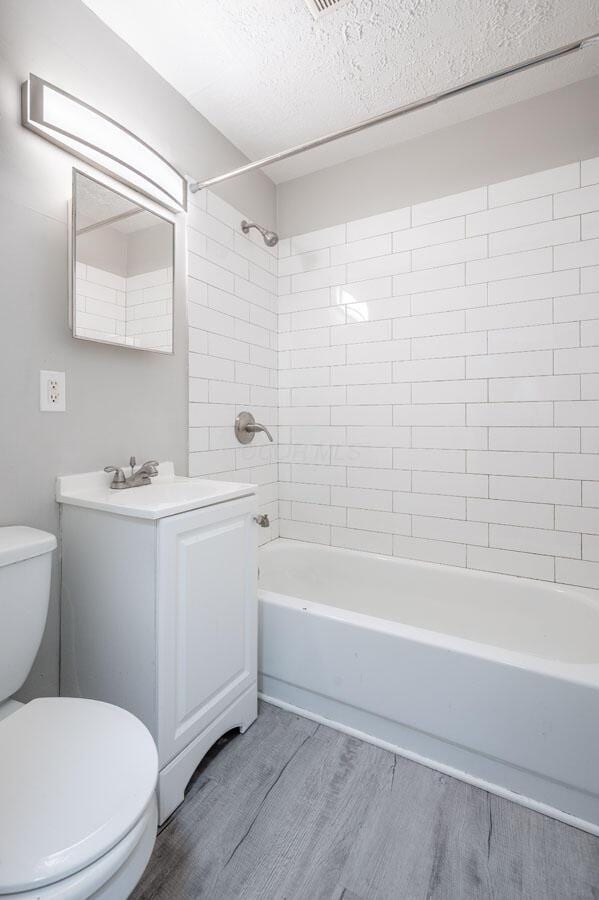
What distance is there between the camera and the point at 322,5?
1.37 m

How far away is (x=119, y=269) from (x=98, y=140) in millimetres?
397

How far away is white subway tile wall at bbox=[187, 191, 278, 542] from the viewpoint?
1880mm

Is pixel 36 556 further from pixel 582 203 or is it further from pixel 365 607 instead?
pixel 582 203

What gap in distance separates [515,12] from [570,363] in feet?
4.12

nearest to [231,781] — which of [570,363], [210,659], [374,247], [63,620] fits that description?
[210,659]

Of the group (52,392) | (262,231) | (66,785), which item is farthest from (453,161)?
(66,785)

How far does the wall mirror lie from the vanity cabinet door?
28.4 inches

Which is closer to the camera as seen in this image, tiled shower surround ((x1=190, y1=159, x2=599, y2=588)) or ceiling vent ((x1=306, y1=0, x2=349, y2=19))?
ceiling vent ((x1=306, y1=0, x2=349, y2=19))

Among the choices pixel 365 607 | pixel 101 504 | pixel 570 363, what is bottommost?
pixel 365 607

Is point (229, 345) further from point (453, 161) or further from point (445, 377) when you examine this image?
point (453, 161)

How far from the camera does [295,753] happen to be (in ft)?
4.63

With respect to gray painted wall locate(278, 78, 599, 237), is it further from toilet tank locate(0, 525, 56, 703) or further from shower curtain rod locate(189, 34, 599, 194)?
toilet tank locate(0, 525, 56, 703)

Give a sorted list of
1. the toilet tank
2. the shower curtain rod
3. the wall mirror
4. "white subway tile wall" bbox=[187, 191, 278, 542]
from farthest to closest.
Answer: "white subway tile wall" bbox=[187, 191, 278, 542], the wall mirror, the shower curtain rod, the toilet tank

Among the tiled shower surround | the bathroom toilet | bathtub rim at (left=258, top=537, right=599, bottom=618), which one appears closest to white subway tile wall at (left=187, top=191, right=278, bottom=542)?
the tiled shower surround
